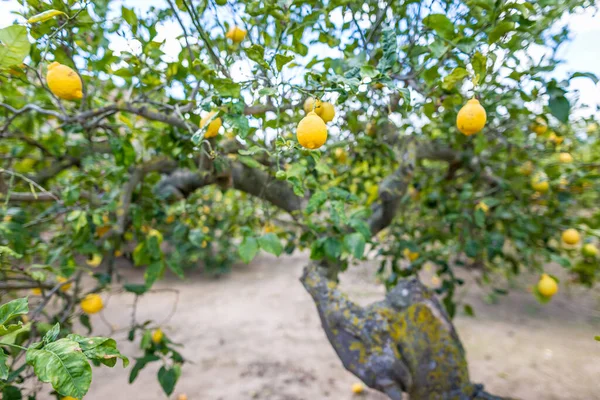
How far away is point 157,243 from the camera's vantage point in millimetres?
1841

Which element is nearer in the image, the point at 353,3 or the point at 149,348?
the point at 353,3

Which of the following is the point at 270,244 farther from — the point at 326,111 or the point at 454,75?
the point at 454,75

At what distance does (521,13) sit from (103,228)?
2.30 m

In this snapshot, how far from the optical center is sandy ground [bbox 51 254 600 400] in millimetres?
2760

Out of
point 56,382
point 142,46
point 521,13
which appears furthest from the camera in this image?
point 142,46

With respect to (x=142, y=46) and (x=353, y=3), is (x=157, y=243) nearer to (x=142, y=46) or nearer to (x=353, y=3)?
(x=142, y=46)

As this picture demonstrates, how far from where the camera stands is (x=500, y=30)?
1.06 meters

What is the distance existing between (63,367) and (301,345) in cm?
316

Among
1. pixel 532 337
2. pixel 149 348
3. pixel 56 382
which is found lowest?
pixel 532 337

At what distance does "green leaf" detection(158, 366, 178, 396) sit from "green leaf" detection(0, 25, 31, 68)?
1.61 m

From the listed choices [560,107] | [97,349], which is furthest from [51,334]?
[560,107]

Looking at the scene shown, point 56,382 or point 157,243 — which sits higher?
point 157,243

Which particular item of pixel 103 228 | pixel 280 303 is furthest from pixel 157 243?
pixel 280 303

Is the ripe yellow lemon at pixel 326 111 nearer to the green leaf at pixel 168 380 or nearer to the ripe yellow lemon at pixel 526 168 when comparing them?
the green leaf at pixel 168 380
